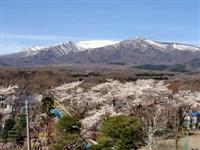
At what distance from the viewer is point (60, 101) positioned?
22.3 m

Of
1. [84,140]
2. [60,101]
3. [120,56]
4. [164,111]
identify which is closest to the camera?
[84,140]

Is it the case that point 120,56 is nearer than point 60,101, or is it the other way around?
point 60,101

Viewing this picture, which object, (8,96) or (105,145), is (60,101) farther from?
(105,145)

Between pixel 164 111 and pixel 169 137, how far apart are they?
253 cm

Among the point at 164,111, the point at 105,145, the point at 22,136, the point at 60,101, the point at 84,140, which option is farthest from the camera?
the point at 60,101

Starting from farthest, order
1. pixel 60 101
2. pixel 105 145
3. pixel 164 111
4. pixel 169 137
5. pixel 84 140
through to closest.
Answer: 1. pixel 60 101
2. pixel 169 137
3. pixel 164 111
4. pixel 84 140
5. pixel 105 145

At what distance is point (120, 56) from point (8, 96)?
158 meters

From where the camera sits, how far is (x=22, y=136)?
1516cm

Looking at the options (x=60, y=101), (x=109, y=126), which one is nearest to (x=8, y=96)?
(x=60, y=101)

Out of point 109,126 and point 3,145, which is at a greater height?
point 109,126

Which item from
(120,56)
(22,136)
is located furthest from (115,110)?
(120,56)

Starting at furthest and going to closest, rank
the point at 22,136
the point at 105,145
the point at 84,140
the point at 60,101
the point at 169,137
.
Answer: the point at 60,101
the point at 169,137
the point at 22,136
the point at 84,140
the point at 105,145

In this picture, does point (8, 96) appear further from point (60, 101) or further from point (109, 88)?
point (109, 88)

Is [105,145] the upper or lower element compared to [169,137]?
upper
